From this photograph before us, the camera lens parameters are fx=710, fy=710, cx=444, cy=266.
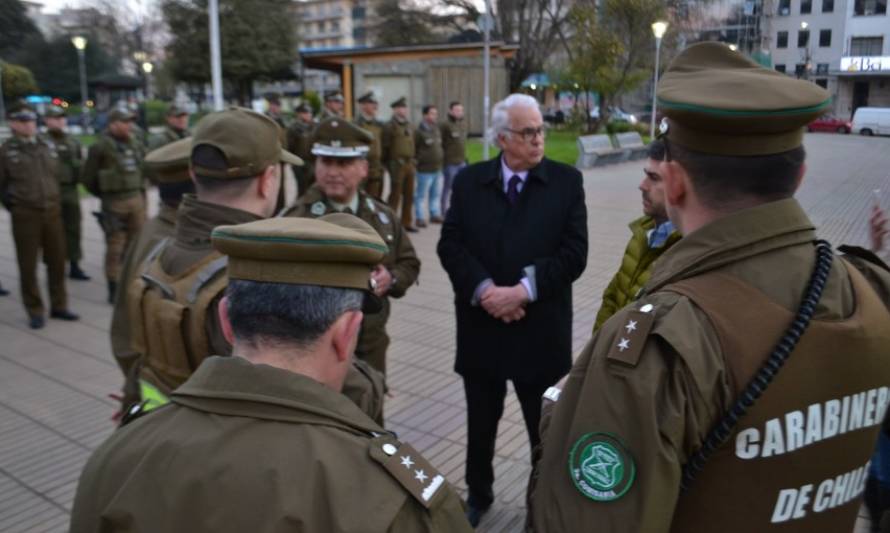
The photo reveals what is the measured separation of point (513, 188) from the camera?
3365 mm

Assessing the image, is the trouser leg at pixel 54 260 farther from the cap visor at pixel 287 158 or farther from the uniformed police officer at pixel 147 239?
the cap visor at pixel 287 158

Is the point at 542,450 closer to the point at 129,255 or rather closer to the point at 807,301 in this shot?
the point at 807,301

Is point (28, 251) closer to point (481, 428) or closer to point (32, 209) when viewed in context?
point (32, 209)

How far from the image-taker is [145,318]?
2.33m

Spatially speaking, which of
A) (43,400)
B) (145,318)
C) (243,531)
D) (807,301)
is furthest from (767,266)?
(43,400)

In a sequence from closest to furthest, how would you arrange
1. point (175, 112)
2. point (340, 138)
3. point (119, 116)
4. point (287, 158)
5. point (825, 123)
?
point (825, 123), point (287, 158), point (340, 138), point (119, 116), point (175, 112)

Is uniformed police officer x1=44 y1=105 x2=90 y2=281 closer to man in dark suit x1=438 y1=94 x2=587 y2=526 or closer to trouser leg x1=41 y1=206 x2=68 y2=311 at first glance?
trouser leg x1=41 y1=206 x2=68 y2=311

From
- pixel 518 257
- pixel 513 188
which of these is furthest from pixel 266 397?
pixel 513 188

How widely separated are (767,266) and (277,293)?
987mm


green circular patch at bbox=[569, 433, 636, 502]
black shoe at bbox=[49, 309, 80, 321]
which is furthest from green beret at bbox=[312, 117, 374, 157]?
black shoe at bbox=[49, 309, 80, 321]

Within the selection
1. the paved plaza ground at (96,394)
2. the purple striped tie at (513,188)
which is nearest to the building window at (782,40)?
the paved plaza ground at (96,394)

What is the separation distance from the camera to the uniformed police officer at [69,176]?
7.77 metres

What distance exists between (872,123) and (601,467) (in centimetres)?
535

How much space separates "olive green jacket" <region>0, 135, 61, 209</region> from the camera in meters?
6.74
